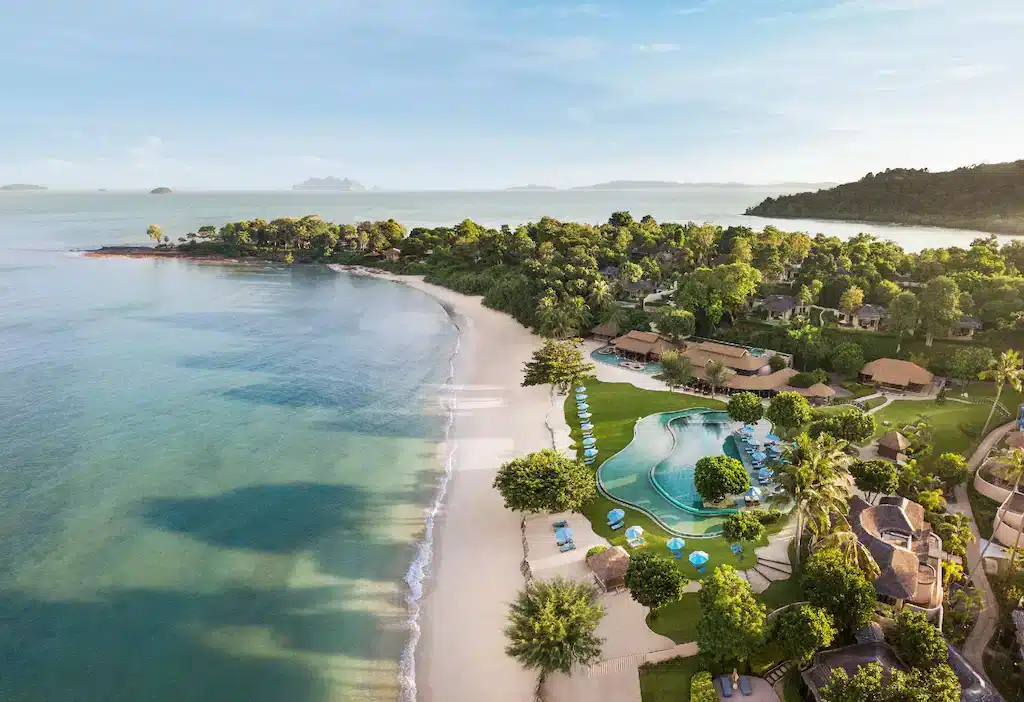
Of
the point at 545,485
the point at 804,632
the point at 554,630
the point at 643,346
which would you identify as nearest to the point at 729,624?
the point at 804,632

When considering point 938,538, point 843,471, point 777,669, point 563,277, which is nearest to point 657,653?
point 777,669

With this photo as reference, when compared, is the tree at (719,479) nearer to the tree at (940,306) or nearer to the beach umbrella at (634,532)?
the beach umbrella at (634,532)

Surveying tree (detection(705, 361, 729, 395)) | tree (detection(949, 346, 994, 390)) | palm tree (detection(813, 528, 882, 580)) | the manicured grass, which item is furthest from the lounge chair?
tree (detection(949, 346, 994, 390))

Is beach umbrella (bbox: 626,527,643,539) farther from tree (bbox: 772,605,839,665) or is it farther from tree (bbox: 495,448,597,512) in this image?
tree (bbox: 772,605,839,665)

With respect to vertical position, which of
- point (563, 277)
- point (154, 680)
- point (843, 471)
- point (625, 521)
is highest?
point (563, 277)

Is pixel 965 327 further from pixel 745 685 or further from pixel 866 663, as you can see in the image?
pixel 745 685

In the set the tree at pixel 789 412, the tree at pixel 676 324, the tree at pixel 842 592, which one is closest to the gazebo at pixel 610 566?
the tree at pixel 842 592

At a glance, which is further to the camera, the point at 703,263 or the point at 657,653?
the point at 703,263

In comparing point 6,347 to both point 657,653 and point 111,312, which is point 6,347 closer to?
point 111,312
